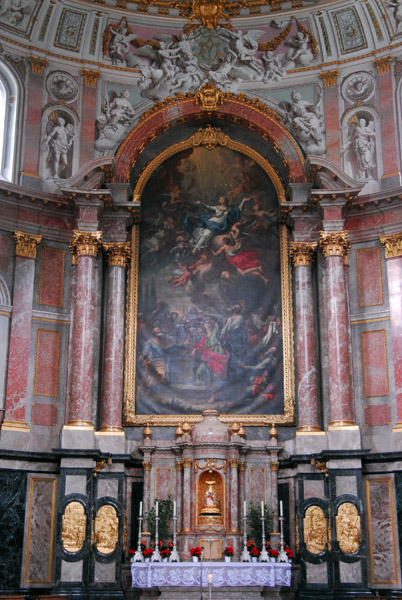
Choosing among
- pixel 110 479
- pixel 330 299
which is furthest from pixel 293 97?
pixel 110 479

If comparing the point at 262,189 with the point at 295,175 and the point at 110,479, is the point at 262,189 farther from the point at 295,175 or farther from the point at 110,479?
the point at 110,479

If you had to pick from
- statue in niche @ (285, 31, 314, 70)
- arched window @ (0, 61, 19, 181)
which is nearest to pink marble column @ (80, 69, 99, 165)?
arched window @ (0, 61, 19, 181)

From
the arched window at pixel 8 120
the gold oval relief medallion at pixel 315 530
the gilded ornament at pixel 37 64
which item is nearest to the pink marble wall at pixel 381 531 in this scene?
the gold oval relief medallion at pixel 315 530

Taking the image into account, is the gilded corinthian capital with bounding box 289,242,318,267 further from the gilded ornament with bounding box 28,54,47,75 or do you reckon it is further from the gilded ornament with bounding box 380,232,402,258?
the gilded ornament with bounding box 28,54,47,75

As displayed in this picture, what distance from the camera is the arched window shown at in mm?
23609

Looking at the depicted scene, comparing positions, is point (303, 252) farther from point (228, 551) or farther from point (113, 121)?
point (228, 551)

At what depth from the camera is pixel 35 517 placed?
2100 cm

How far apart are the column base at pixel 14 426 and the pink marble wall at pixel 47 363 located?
0.97m

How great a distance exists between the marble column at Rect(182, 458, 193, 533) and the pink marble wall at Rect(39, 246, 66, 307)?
18.2 feet

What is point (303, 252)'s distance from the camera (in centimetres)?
2359

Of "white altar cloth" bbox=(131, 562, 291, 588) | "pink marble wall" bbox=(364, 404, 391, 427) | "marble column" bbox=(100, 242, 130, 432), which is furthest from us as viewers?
"marble column" bbox=(100, 242, 130, 432)

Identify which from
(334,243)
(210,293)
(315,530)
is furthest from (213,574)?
(334,243)

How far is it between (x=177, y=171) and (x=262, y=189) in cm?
261

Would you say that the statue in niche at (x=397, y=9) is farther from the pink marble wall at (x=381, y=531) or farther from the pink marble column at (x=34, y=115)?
the pink marble wall at (x=381, y=531)
